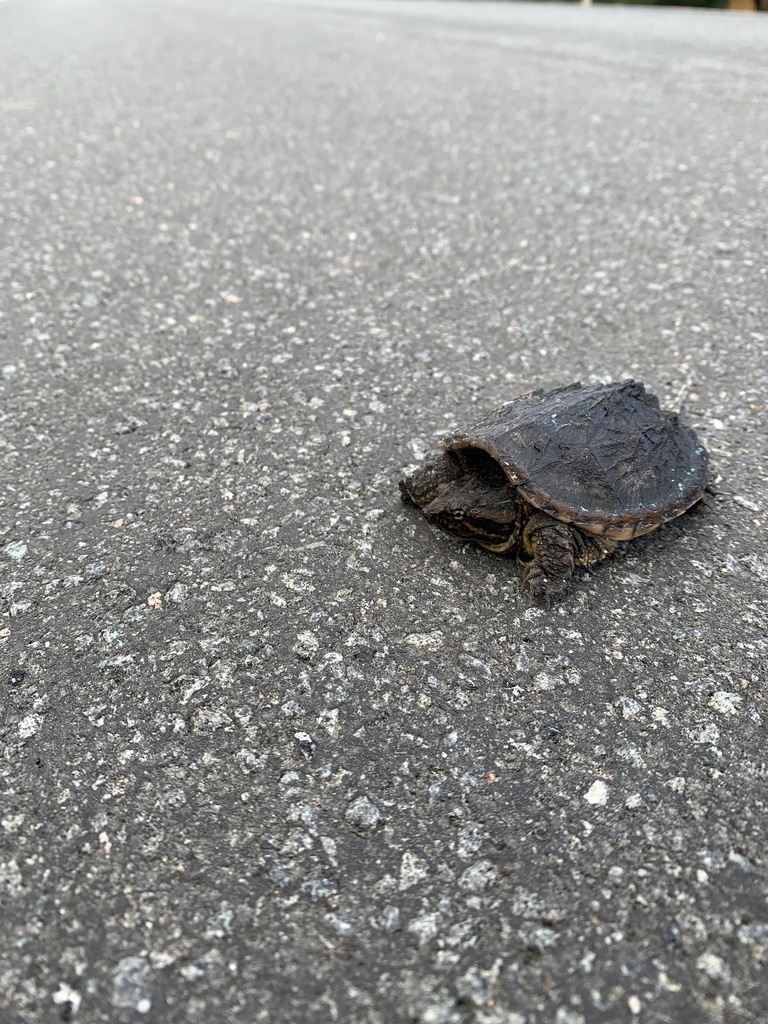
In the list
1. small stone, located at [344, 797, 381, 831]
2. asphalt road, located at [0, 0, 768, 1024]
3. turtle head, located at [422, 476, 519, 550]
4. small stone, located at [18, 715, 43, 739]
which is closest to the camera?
asphalt road, located at [0, 0, 768, 1024]

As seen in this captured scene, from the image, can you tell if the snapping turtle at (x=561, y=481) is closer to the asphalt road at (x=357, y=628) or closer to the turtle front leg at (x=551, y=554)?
the turtle front leg at (x=551, y=554)

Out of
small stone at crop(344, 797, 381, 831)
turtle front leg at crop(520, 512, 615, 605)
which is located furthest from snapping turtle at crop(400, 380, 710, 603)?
small stone at crop(344, 797, 381, 831)

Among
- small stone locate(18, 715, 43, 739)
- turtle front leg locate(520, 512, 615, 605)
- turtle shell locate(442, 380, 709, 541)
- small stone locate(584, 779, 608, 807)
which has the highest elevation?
turtle shell locate(442, 380, 709, 541)

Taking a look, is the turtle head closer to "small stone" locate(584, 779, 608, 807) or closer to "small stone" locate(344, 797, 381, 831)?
"small stone" locate(584, 779, 608, 807)

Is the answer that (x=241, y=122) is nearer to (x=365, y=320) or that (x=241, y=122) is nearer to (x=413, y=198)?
(x=413, y=198)

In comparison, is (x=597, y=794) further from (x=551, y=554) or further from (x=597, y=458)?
(x=597, y=458)

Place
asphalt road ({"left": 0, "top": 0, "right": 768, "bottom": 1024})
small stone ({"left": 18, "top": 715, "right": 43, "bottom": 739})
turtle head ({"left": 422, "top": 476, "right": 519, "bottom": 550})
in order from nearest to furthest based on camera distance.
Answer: asphalt road ({"left": 0, "top": 0, "right": 768, "bottom": 1024}) < small stone ({"left": 18, "top": 715, "right": 43, "bottom": 739}) < turtle head ({"left": 422, "top": 476, "right": 519, "bottom": 550})

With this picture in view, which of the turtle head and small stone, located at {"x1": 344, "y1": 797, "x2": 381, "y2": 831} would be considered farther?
the turtle head

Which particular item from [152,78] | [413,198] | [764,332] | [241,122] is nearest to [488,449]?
[764,332]
